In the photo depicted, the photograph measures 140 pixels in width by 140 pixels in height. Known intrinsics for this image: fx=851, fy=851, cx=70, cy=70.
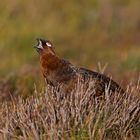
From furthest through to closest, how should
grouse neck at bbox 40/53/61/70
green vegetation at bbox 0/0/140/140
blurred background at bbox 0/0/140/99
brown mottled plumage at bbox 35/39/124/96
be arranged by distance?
blurred background at bbox 0/0/140/99 < green vegetation at bbox 0/0/140/140 < grouse neck at bbox 40/53/61/70 < brown mottled plumage at bbox 35/39/124/96

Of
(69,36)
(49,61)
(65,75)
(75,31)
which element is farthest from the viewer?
(75,31)

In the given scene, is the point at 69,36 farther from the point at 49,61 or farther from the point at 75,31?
the point at 49,61

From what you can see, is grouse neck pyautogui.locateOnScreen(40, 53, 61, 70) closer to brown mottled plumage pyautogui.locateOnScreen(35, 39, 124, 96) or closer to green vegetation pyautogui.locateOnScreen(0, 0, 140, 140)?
brown mottled plumage pyautogui.locateOnScreen(35, 39, 124, 96)

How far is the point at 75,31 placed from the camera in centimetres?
2120

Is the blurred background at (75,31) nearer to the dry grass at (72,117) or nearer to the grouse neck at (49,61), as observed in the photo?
the grouse neck at (49,61)

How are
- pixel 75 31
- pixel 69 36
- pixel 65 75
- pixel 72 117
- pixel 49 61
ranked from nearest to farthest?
1. pixel 72 117
2. pixel 65 75
3. pixel 49 61
4. pixel 69 36
5. pixel 75 31

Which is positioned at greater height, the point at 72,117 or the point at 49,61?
the point at 49,61

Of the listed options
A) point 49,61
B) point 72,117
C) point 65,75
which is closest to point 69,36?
point 49,61

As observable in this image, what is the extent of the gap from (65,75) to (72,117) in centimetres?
88

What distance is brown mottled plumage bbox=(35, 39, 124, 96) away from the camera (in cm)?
806

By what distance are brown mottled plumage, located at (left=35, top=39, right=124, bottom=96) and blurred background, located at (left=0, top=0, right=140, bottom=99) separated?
6.00 metres

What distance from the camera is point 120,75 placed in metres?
13.5

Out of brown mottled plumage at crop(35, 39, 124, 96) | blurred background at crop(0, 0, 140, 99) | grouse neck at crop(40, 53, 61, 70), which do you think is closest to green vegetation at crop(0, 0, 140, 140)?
Result: blurred background at crop(0, 0, 140, 99)

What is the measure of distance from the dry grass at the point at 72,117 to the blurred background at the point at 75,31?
261 inches
